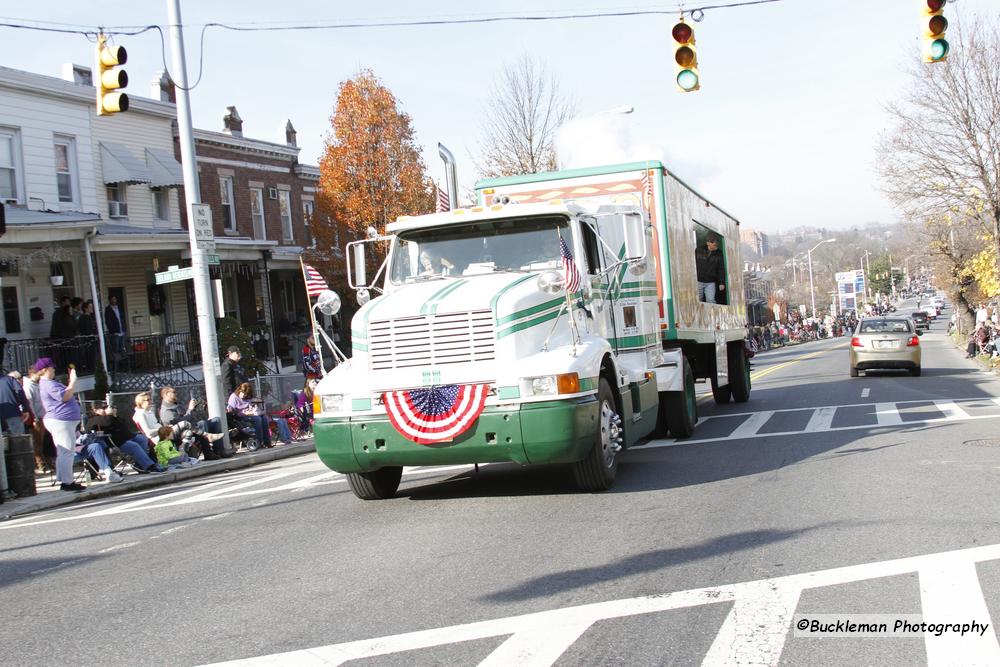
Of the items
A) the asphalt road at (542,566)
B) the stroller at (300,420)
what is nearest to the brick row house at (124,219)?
the stroller at (300,420)

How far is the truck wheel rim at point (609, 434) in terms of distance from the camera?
9219mm

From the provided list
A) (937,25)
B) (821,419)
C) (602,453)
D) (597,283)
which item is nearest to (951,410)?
(821,419)

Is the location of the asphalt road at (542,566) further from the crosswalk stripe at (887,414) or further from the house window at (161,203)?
the house window at (161,203)

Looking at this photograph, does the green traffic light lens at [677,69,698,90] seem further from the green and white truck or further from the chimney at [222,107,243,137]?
the chimney at [222,107,243,137]

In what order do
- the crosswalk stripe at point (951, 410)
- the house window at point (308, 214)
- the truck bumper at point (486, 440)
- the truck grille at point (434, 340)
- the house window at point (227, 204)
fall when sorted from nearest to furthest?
1. the truck bumper at point (486, 440)
2. the truck grille at point (434, 340)
3. the crosswalk stripe at point (951, 410)
4. the house window at point (227, 204)
5. the house window at point (308, 214)

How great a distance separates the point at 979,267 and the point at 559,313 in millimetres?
29125

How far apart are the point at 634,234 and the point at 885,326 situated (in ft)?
54.4

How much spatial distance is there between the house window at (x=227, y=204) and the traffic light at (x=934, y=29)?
2340 cm

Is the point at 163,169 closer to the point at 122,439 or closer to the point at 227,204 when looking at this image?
the point at 227,204

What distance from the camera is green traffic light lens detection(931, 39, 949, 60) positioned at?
493 inches

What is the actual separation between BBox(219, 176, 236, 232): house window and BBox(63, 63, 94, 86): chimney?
4899mm

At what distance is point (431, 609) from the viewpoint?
5777mm

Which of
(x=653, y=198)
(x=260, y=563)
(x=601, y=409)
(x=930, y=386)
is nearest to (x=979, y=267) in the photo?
(x=930, y=386)

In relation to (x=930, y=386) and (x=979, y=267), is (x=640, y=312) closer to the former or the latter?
(x=930, y=386)
